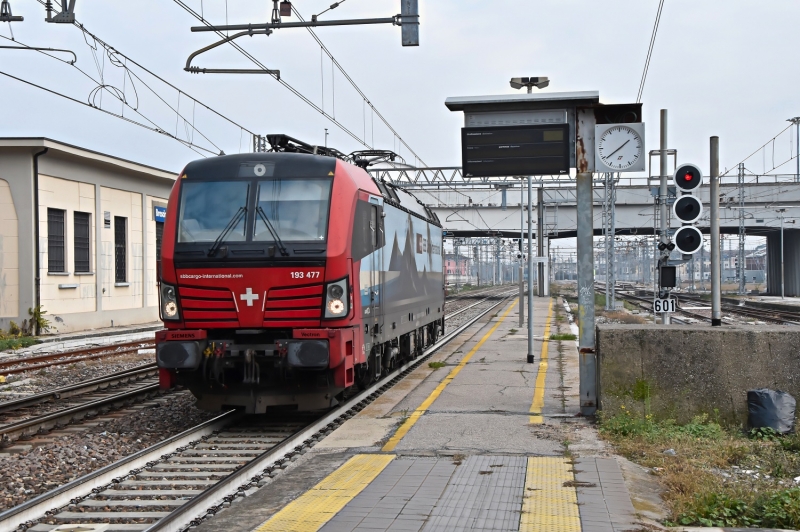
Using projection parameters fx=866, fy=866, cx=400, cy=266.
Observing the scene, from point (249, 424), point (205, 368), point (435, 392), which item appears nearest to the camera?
point (205, 368)

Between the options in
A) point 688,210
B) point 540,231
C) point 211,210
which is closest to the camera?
point 211,210

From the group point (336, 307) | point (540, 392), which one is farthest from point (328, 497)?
point (540, 392)

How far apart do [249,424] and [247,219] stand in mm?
2488

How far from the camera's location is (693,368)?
30.4ft

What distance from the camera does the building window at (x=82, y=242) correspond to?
27469mm

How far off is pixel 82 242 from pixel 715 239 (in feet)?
73.1

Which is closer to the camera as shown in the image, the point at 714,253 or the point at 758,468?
the point at 758,468

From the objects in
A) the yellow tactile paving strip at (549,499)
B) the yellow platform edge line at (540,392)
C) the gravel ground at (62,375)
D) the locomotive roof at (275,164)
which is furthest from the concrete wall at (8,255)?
the yellow tactile paving strip at (549,499)

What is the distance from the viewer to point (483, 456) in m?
7.93

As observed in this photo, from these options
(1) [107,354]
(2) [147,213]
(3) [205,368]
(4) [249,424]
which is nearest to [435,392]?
(4) [249,424]

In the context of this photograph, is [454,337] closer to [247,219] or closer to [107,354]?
[107,354]

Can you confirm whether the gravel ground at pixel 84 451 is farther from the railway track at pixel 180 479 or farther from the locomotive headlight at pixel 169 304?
the locomotive headlight at pixel 169 304

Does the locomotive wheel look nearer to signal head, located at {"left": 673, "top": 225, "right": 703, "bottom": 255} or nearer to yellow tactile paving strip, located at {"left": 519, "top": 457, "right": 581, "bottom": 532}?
signal head, located at {"left": 673, "top": 225, "right": 703, "bottom": 255}

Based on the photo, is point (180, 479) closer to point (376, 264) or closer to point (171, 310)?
point (171, 310)
